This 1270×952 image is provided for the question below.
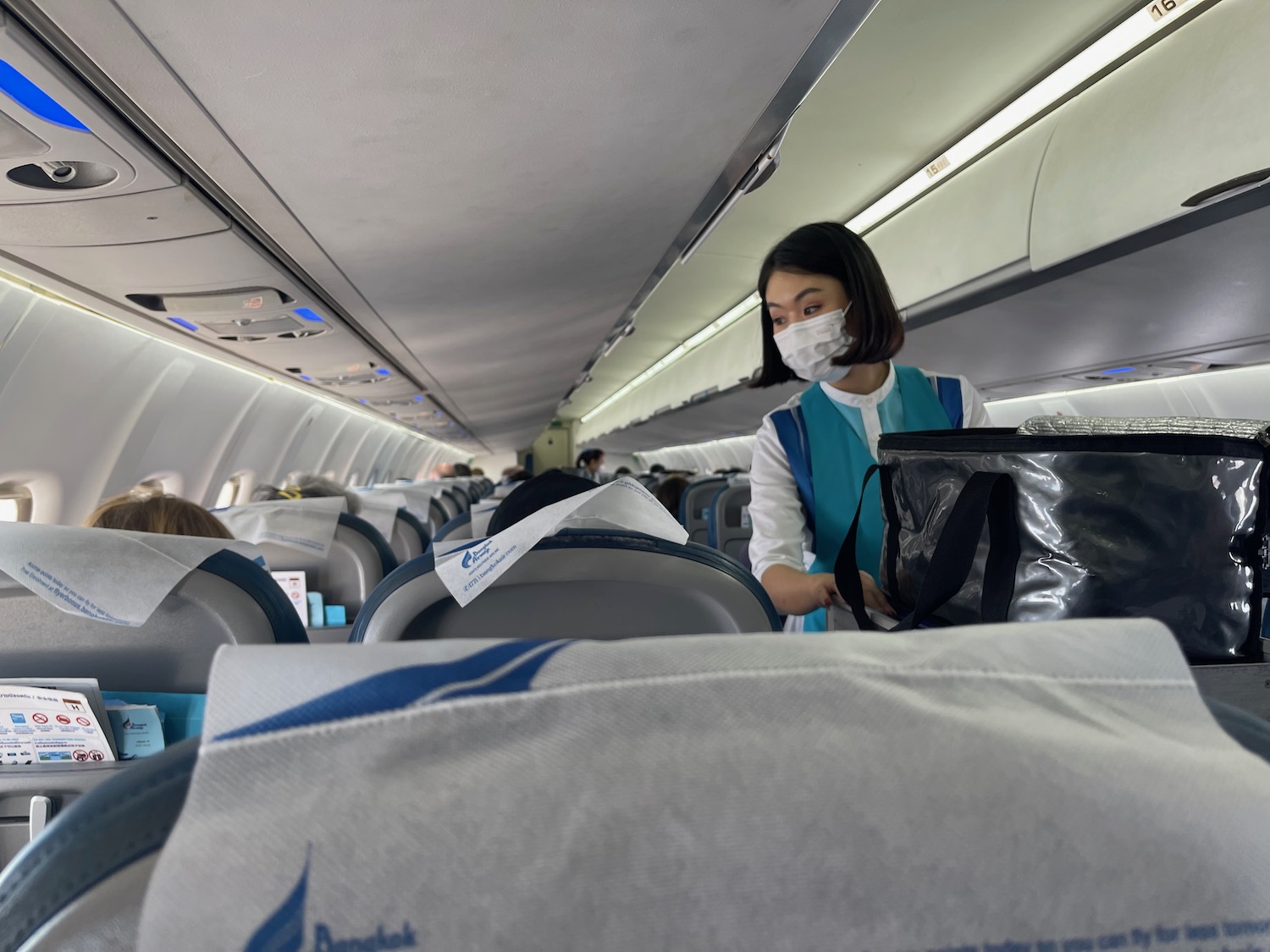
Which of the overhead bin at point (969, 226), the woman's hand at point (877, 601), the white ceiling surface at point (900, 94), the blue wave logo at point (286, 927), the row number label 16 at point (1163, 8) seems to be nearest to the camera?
the blue wave logo at point (286, 927)

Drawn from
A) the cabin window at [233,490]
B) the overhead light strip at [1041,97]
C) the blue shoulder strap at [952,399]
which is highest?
the overhead light strip at [1041,97]

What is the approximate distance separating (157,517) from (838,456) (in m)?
1.93

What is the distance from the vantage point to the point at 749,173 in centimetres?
322

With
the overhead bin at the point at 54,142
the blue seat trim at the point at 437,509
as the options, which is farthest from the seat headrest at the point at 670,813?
the blue seat trim at the point at 437,509

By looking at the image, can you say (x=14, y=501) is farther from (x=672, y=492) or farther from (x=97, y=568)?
(x=672, y=492)

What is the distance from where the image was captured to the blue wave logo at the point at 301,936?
1.20 ft

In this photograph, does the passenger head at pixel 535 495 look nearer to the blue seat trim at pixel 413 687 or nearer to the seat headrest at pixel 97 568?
the seat headrest at pixel 97 568

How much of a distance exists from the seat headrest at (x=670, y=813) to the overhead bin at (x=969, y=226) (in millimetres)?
3818

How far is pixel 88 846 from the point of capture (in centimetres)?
39

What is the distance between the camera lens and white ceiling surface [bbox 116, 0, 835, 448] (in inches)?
70.9

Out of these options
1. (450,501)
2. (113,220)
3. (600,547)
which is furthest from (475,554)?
(450,501)

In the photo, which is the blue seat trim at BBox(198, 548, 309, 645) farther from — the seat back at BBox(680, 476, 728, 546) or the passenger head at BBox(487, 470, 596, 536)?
the seat back at BBox(680, 476, 728, 546)

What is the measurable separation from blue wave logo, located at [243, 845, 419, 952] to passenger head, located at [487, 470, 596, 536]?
1.79 metres

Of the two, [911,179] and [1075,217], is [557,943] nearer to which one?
[1075,217]
